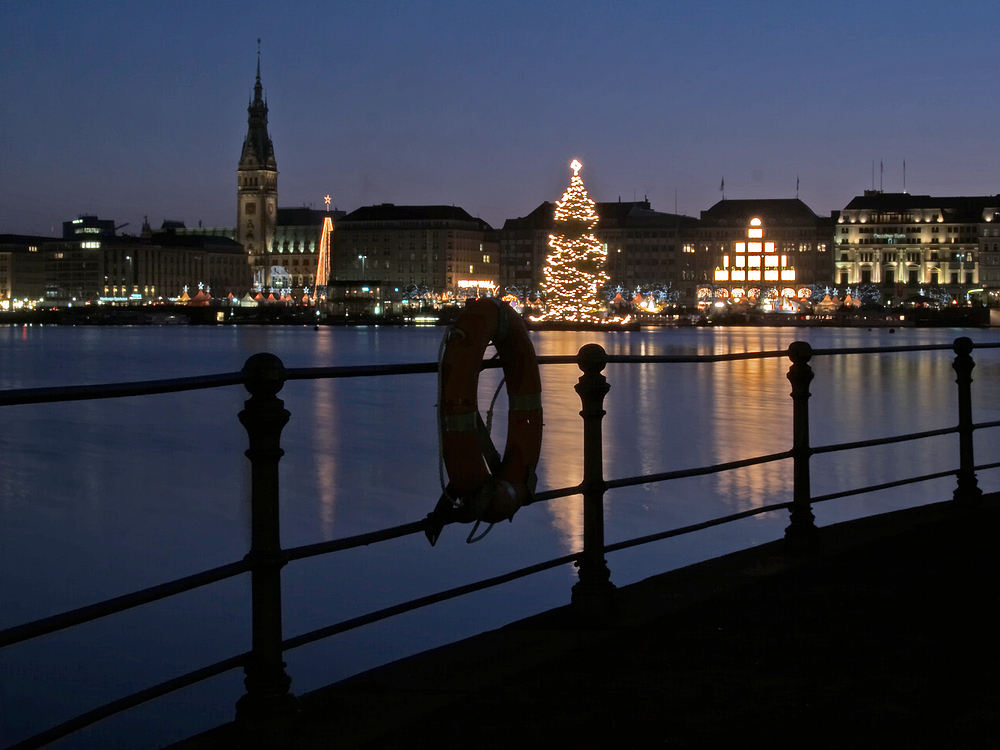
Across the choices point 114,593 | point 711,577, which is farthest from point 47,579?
point 711,577

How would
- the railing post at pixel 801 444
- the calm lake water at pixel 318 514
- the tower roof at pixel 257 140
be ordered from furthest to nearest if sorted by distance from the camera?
the tower roof at pixel 257 140 < the calm lake water at pixel 318 514 < the railing post at pixel 801 444

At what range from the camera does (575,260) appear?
77.9 m

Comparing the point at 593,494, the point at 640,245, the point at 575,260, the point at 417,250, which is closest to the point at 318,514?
the point at 593,494

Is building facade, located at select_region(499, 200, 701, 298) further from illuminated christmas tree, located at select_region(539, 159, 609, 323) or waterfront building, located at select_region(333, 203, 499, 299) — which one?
illuminated christmas tree, located at select_region(539, 159, 609, 323)

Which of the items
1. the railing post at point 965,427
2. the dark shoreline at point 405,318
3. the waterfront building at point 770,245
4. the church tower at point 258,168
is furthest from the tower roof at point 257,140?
the railing post at point 965,427

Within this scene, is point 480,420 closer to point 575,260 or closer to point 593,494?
point 593,494

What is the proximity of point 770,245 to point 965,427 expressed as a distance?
512 feet

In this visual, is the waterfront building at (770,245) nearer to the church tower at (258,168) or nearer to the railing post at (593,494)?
the church tower at (258,168)

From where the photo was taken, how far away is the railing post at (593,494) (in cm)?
509

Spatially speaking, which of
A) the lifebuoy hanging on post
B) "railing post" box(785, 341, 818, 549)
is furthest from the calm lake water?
the lifebuoy hanging on post

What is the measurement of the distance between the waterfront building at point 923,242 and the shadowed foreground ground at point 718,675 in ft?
520

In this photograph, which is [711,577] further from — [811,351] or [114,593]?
[114,593]

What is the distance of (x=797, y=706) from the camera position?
3885mm

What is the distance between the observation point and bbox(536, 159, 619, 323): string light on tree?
250ft
